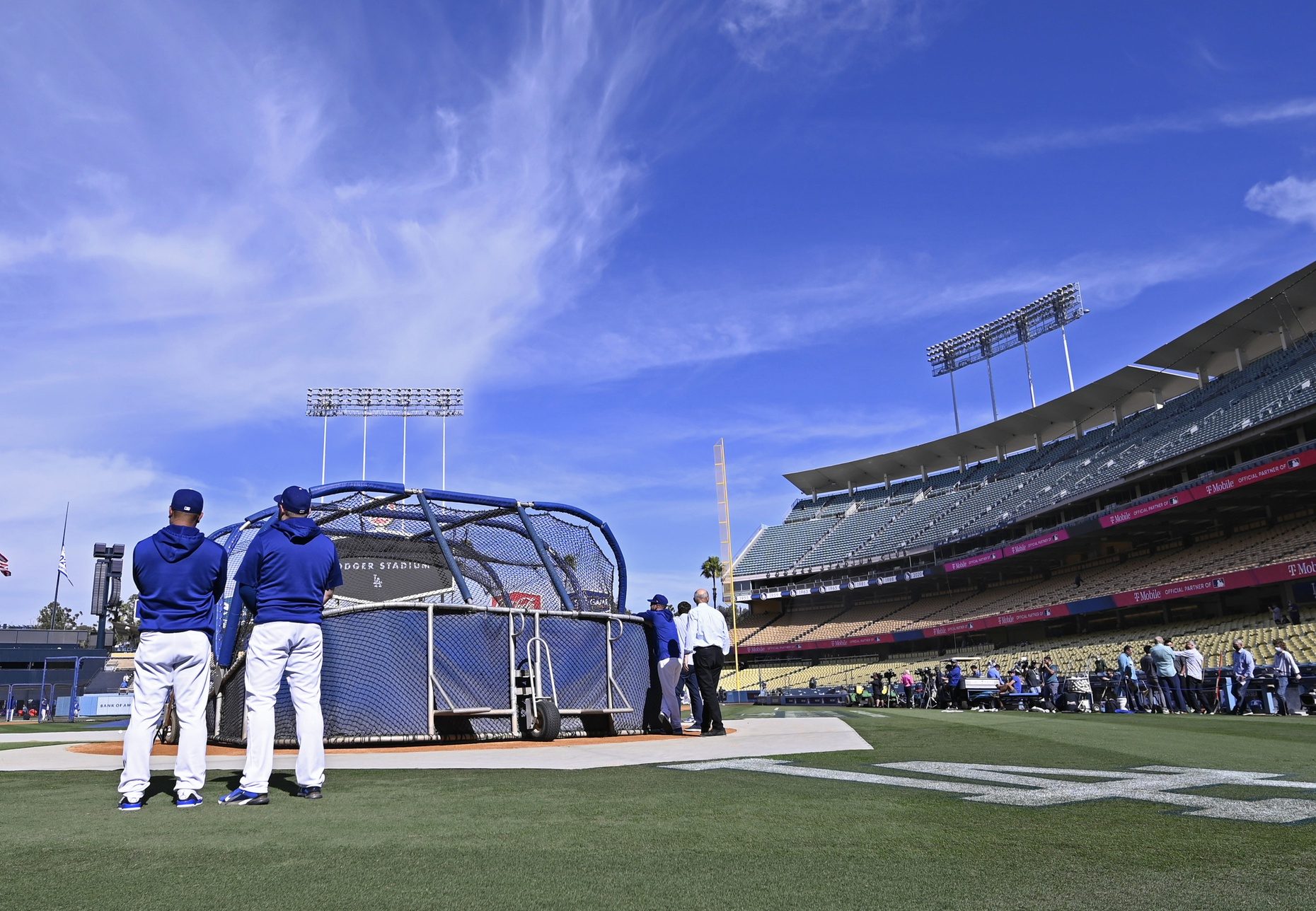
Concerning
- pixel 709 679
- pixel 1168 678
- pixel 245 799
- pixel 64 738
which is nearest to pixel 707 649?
pixel 709 679

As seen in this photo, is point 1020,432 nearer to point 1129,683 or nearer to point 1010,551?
point 1010,551

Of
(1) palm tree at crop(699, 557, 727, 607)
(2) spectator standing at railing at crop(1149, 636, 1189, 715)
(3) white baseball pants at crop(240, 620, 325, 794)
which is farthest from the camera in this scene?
(1) palm tree at crop(699, 557, 727, 607)

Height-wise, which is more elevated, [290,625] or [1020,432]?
[1020,432]

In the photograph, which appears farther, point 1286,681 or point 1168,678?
point 1168,678

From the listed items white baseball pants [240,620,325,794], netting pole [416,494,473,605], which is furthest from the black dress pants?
white baseball pants [240,620,325,794]

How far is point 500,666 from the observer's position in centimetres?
975

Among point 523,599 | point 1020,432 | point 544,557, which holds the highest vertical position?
point 1020,432

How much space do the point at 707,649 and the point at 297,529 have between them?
598 centimetres

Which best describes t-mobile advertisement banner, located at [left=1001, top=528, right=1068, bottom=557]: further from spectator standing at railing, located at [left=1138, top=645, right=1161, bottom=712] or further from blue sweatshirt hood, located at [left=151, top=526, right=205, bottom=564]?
blue sweatshirt hood, located at [left=151, top=526, right=205, bottom=564]

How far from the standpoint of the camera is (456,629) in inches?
375

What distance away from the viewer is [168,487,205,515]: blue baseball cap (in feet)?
15.5

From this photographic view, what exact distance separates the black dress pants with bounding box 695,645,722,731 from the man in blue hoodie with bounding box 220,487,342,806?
18.3 ft

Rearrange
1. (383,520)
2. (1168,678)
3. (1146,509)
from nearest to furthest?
(383,520) → (1168,678) → (1146,509)

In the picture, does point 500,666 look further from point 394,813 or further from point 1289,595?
point 1289,595
